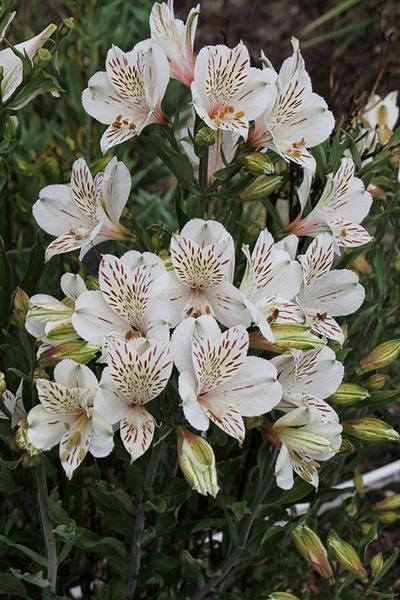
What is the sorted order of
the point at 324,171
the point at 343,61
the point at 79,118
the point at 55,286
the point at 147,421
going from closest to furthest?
1. the point at 147,421
2. the point at 324,171
3. the point at 55,286
4. the point at 79,118
5. the point at 343,61

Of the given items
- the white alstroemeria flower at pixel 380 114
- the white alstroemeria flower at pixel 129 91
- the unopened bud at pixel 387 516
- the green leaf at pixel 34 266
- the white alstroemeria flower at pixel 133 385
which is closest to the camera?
the white alstroemeria flower at pixel 133 385

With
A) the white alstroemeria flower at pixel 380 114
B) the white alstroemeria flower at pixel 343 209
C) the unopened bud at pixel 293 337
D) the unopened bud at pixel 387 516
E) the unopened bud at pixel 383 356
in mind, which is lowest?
the unopened bud at pixel 387 516

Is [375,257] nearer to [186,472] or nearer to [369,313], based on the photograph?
[369,313]

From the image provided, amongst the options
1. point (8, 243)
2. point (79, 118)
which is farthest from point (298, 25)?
point (8, 243)

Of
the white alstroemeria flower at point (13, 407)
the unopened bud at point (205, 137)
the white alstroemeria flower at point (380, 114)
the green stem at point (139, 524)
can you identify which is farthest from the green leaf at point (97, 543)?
the white alstroemeria flower at point (380, 114)

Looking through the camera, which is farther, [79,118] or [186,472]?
[79,118]

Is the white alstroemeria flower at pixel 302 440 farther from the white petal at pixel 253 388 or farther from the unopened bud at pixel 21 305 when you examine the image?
the unopened bud at pixel 21 305

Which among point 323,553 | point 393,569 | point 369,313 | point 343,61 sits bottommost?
point 393,569
